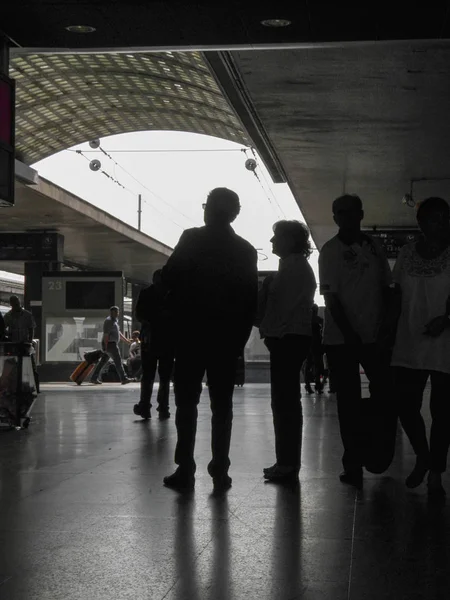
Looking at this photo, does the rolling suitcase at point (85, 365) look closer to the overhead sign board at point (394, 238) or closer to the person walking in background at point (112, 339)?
the person walking in background at point (112, 339)

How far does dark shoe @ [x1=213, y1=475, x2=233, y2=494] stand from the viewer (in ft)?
17.8

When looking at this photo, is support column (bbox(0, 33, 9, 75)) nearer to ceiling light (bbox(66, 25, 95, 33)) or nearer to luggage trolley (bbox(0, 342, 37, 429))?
ceiling light (bbox(66, 25, 95, 33))

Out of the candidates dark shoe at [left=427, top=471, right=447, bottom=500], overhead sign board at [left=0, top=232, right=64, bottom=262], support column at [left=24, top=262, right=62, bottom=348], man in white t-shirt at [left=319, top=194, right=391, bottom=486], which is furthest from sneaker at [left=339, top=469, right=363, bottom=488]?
overhead sign board at [left=0, top=232, right=64, bottom=262]

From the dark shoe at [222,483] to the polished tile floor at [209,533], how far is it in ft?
0.18

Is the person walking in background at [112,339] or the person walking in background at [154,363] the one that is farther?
the person walking in background at [112,339]

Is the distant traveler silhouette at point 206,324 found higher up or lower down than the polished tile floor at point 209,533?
higher up

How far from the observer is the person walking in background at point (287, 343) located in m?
5.89

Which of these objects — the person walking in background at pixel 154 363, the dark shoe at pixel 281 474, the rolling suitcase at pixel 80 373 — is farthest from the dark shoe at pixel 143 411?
Answer: the rolling suitcase at pixel 80 373

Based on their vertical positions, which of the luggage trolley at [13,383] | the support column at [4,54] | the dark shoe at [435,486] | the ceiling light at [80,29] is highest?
the ceiling light at [80,29]

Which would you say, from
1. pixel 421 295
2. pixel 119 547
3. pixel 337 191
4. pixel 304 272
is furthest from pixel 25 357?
pixel 337 191

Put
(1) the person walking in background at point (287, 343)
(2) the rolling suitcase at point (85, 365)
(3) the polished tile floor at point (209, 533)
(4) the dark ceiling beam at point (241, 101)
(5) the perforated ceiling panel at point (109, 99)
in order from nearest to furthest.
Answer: (3) the polished tile floor at point (209, 533), (1) the person walking in background at point (287, 343), (4) the dark ceiling beam at point (241, 101), (2) the rolling suitcase at point (85, 365), (5) the perforated ceiling panel at point (109, 99)

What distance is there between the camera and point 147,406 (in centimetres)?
1027

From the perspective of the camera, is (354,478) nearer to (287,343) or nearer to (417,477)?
(417,477)

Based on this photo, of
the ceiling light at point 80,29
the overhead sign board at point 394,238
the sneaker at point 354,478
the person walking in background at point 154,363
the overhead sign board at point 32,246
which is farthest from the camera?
the overhead sign board at point 32,246
